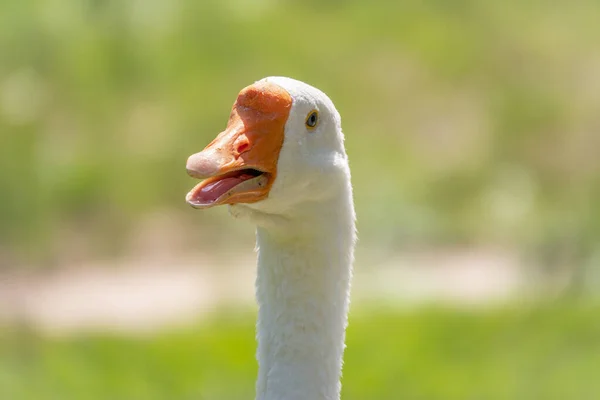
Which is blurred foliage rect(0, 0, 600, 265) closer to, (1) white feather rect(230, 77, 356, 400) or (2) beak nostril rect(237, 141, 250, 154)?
(1) white feather rect(230, 77, 356, 400)

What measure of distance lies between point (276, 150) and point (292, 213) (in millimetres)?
184

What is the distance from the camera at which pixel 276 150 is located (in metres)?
3.08

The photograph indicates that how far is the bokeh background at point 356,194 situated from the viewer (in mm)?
7797

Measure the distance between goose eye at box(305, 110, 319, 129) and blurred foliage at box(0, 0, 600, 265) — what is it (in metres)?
6.40

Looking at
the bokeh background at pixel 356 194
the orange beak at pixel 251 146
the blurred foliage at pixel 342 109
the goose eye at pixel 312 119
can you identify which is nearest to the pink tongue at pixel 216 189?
the orange beak at pixel 251 146

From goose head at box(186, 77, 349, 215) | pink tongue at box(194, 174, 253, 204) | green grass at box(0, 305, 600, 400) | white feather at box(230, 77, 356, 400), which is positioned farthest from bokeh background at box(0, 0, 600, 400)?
pink tongue at box(194, 174, 253, 204)

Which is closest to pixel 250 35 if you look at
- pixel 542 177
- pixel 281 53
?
pixel 281 53

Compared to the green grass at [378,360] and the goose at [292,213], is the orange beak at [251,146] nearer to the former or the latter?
the goose at [292,213]

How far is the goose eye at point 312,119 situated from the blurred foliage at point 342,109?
6404 mm

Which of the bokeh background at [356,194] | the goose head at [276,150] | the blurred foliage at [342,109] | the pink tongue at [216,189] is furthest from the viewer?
the blurred foliage at [342,109]

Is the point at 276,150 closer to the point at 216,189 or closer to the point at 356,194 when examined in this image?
the point at 216,189

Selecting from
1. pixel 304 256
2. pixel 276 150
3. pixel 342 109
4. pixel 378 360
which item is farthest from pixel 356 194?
pixel 276 150

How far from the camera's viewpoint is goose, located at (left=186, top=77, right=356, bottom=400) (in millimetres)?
3049

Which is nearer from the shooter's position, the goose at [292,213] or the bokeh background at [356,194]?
the goose at [292,213]
